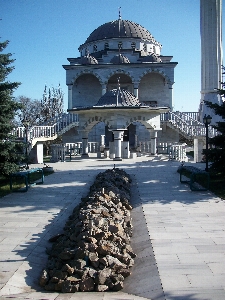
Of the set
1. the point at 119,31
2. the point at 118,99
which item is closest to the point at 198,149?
the point at 118,99

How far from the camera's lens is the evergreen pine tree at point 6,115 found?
504 inches

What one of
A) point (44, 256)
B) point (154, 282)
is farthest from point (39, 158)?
point (154, 282)

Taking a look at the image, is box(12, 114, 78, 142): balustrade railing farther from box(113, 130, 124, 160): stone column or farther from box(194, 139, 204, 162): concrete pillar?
box(194, 139, 204, 162): concrete pillar

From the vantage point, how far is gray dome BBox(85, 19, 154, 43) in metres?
41.0

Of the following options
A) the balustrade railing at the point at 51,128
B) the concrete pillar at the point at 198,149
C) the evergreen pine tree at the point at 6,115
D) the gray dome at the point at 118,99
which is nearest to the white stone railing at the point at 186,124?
the concrete pillar at the point at 198,149

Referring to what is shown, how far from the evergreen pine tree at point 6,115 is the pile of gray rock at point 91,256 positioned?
589cm

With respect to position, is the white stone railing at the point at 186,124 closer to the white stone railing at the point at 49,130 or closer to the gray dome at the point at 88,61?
the white stone railing at the point at 49,130

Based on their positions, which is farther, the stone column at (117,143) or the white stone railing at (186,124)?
the white stone railing at (186,124)

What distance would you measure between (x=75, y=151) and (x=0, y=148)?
1617 cm

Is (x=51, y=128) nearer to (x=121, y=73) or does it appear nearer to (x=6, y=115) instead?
(x=121, y=73)

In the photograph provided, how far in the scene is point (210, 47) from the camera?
110 feet

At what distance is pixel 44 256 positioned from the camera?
654 cm

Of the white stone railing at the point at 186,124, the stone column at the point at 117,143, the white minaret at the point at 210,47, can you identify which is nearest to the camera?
the stone column at the point at 117,143

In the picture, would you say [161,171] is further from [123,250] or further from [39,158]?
[123,250]
